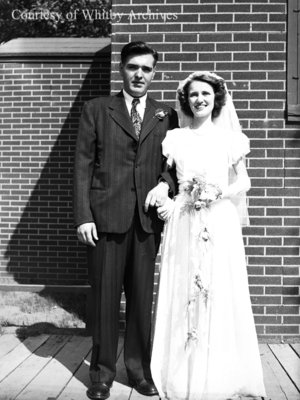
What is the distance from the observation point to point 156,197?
3143mm

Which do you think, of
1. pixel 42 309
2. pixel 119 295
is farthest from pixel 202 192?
pixel 42 309

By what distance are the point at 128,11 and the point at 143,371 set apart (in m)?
3.13

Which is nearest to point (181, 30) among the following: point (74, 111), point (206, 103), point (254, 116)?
point (254, 116)

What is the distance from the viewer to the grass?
5258 millimetres

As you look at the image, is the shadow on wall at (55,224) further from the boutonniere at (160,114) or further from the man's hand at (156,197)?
the man's hand at (156,197)

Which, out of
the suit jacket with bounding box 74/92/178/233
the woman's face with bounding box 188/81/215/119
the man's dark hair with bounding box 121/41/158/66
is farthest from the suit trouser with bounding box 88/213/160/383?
the man's dark hair with bounding box 121/41/158/66

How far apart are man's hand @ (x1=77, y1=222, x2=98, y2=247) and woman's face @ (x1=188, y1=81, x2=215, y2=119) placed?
0.99 meters

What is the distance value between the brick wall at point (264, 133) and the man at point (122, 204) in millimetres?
1451

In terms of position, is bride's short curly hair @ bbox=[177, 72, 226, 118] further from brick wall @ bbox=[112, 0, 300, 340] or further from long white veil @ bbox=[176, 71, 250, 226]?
brick wall @ bbox=[112, 0, 300, 340]

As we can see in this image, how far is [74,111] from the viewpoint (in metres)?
6.45

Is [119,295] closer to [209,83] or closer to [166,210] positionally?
[166,210]

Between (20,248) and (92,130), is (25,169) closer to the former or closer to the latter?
(20,248)

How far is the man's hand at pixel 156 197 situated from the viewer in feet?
10.3

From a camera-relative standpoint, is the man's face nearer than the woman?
No
